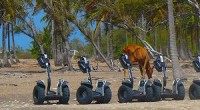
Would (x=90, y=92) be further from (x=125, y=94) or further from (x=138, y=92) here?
(x=138, y=92)

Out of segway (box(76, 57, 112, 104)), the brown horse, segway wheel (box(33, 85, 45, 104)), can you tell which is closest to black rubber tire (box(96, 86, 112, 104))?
segway (box(76, 57, 112, 104))

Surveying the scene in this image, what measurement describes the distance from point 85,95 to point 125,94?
1.15m

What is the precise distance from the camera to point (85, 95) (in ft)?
52.3

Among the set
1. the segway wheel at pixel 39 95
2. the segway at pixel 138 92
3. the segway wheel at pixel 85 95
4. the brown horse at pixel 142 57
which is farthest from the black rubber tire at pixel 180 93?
the brown horse at pixel 142 57

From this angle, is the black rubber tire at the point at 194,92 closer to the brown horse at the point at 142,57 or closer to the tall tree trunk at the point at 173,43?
the brown horse at the point at 142,57

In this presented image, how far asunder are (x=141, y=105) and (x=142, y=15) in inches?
896

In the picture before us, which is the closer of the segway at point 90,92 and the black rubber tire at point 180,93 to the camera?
the segway at point 90,92

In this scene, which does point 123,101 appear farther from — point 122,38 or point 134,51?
point 122,38

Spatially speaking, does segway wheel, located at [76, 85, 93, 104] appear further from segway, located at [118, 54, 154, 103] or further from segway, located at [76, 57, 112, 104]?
segway, located at [118, 54, 154, 103]

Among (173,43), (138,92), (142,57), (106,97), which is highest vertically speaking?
(173,43)

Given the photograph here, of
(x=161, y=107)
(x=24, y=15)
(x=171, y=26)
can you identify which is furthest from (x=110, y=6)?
(x=161, y=107)

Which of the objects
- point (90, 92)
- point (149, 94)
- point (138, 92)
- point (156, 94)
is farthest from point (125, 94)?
point (90, 92)

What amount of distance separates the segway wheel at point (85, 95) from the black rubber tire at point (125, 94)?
3.15ft

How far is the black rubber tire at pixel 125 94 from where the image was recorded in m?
16.0
